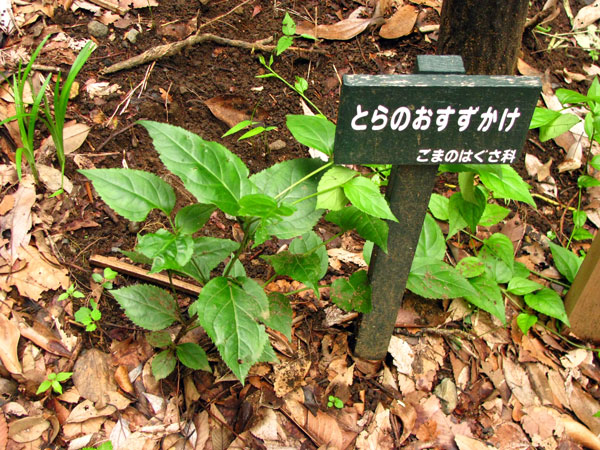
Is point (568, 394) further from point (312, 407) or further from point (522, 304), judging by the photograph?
point (312, 407)

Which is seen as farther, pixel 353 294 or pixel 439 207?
pixel 439 207

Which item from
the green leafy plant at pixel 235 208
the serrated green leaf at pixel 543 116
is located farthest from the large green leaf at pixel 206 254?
the serrated green leaf at pixel 543 116

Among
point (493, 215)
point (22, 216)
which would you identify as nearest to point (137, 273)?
point (22, 216)

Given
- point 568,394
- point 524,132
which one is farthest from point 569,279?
point 524,132

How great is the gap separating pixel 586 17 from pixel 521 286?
95.3 inches

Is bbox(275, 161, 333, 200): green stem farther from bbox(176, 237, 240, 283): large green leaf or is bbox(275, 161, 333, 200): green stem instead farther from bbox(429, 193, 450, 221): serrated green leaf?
bbox(429, 193, 450, 221): serrated green leaf

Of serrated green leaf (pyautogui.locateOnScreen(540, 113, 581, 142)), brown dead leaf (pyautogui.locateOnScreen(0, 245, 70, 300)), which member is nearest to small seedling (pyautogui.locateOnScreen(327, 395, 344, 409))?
brown dead leaf (pyautogui.locateOnScreen(0, 245, 70, 300))

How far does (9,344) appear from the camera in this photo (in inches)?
81.4

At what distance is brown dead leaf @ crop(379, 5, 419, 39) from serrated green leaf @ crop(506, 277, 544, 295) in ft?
5.61

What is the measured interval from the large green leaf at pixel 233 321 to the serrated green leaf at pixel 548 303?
155 centimetres

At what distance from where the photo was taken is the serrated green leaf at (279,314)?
1812 mm

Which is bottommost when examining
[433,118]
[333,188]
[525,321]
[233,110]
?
[525,321]

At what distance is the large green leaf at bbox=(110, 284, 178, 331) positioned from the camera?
1858 millimetres

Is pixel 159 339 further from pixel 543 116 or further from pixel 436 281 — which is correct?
pixel 543 116
